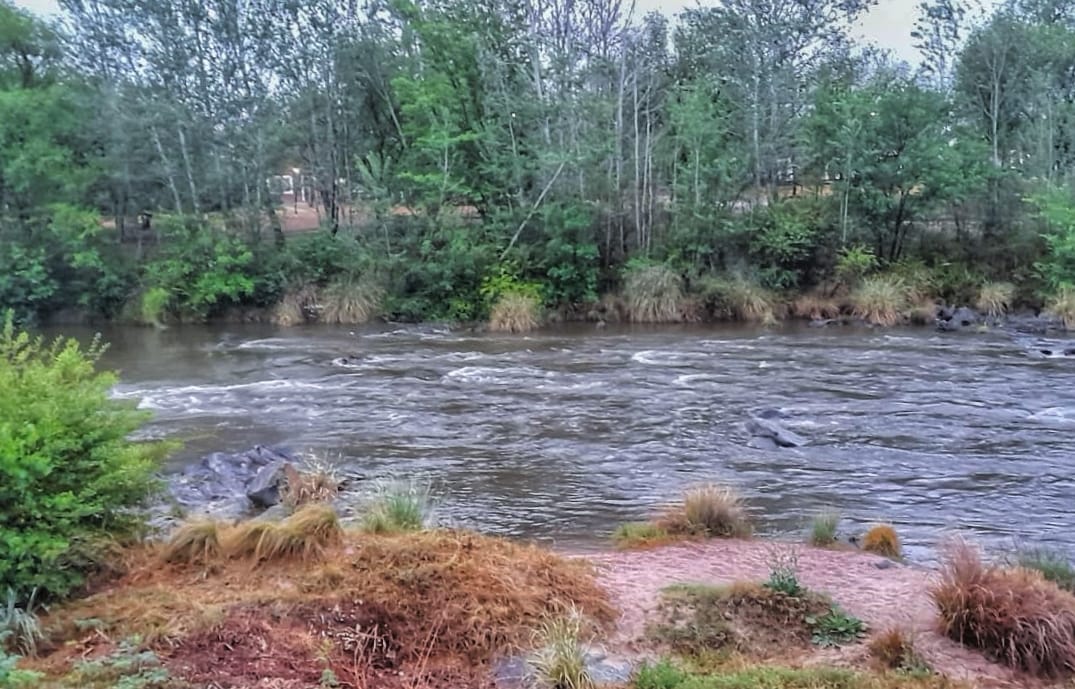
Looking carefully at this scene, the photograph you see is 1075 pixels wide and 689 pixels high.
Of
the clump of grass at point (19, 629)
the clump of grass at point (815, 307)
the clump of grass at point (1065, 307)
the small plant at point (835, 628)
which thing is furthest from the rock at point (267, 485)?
the clump of grass at point (1065, 307)

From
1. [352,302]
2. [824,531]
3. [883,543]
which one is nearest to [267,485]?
[824,531]

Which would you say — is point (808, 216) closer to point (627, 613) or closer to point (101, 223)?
point (101, 223)

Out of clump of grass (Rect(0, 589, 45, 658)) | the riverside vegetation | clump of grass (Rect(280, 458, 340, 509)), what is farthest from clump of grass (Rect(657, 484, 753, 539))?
clump of grass (Rect(0, 589, 45, 658))

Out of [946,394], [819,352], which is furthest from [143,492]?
[819,352]

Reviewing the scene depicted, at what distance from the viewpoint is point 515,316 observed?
26422mm

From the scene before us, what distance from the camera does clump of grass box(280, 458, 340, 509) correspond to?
10669 millimetres

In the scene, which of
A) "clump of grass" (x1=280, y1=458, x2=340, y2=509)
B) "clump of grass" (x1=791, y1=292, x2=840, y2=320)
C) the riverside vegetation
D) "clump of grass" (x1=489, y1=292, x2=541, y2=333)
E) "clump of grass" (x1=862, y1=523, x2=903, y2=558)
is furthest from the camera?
"clump of grass" (x1=791, y1=292, x2=840, y2=320)

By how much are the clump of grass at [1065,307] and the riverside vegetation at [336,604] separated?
1871cm

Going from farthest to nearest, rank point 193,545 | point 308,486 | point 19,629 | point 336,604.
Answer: point 308,486
point 193,545
point 336,604
point 19,629

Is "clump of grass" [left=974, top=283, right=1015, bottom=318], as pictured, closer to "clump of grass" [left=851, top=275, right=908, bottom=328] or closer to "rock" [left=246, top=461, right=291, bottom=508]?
"clump of grass" [left=851, top=275, right=908, bottom=328]

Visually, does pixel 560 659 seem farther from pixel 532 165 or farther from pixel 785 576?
pixel 532 165

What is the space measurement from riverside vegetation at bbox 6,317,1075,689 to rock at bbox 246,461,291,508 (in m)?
3.17

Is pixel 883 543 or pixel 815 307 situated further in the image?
pixel 815 307

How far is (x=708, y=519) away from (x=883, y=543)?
163cm
